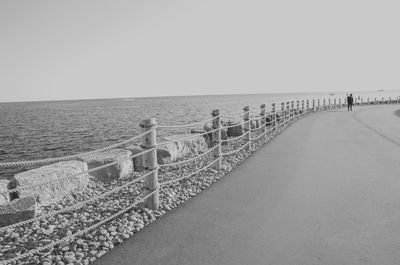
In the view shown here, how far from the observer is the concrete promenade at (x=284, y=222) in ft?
11.6

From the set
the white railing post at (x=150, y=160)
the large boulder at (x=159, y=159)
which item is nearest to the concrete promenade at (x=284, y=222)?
the white railing post at (x=150, y=160)

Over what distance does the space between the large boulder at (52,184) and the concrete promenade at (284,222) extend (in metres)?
3.32

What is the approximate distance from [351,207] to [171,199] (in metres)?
3.02

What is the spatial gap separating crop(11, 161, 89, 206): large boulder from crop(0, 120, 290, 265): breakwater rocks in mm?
99

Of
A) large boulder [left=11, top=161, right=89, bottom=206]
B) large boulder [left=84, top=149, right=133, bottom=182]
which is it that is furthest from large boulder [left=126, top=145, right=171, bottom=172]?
large boulder [left=11, top=161, right=89, bottom=206]

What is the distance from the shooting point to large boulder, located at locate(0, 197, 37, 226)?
576cm

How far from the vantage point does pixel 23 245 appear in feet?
14.5

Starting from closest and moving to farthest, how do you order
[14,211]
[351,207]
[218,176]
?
[351,207], [14,211], [218,176]

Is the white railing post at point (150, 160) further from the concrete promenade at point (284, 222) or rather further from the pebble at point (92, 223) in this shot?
the concrete promenade at point (284, 222)

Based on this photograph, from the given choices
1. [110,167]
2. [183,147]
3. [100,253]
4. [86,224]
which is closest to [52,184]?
[110,167]

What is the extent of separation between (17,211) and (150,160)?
275 centimetres

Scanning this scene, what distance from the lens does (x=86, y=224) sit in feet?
16.9

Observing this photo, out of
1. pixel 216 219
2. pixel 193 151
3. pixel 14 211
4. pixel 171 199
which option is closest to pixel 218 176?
pixel 171 199

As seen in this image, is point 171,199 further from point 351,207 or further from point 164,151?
point 164,151
